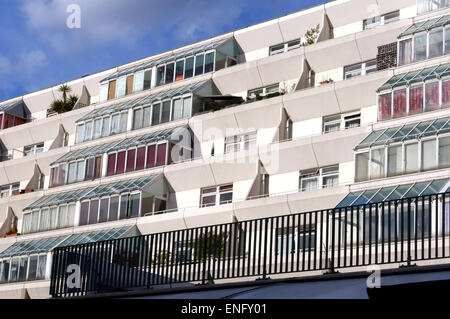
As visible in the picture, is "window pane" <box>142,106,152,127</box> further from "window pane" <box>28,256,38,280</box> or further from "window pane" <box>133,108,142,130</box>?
"window pane" <box>28,256,38,280</box>

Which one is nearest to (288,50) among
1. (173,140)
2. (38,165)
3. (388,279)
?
(173,140)

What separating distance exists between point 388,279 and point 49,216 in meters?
48.9

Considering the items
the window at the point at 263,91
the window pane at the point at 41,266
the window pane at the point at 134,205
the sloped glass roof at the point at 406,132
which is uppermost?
the window at the point at 263,91

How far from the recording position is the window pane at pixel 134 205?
60.6 m

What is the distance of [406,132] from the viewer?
4878 centimetres

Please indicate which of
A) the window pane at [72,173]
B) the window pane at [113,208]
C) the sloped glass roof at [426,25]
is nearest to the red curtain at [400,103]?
the sloped glass roof at [426,25]

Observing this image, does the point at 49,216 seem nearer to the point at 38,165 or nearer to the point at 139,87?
the point at 38,165

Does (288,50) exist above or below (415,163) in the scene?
above

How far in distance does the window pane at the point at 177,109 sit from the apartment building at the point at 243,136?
0.08 m

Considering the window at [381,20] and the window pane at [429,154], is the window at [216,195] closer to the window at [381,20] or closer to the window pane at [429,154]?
the window at [381,20]

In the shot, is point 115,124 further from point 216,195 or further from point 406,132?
point 406,132

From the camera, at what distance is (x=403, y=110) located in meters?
50.6

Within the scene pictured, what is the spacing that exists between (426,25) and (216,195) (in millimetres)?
17287
